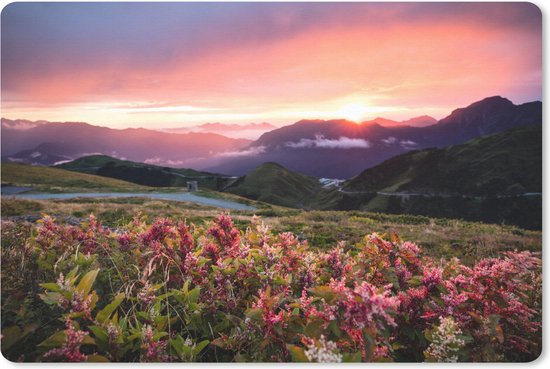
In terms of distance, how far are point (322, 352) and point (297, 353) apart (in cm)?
16

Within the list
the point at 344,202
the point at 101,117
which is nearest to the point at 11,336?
the point at 101,117

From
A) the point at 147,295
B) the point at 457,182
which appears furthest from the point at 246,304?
the point at 457,182

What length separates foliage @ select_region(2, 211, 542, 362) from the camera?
2.11 metres

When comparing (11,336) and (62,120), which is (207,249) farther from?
(62,120)

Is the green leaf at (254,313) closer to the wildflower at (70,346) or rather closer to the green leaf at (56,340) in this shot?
the wildflower at (70,346)

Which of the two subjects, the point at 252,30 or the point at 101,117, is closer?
the point at 252,30

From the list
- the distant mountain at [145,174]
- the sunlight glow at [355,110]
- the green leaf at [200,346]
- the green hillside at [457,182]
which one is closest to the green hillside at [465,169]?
the green hillside at [457,182]

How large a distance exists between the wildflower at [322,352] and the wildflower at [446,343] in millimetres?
802

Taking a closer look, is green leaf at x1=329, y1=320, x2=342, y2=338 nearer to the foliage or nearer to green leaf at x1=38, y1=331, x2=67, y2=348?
the foliage

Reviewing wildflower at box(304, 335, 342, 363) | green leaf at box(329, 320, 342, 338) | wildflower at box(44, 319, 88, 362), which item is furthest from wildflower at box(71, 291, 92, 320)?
green leaf at box(329, 320, 342, 338)

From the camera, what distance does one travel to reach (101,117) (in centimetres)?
596

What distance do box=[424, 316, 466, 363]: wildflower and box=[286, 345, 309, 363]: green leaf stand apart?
3.16 ft

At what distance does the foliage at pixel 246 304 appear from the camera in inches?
83.0

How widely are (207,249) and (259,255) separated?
1.76 feet
